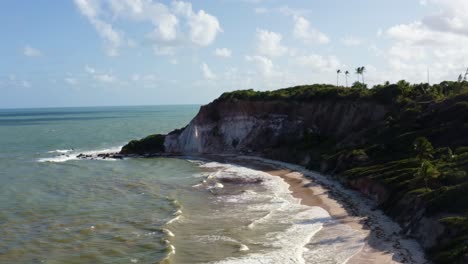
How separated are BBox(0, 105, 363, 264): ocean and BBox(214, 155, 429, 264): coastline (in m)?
0.95

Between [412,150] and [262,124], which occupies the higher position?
[262,124]

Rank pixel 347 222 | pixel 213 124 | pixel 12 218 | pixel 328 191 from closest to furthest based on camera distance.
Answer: pixel 347 222 → pixel 12 218 → pixel 328 191 → pixel 213 124

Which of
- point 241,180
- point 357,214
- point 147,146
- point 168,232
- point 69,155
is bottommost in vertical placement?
point 168,232

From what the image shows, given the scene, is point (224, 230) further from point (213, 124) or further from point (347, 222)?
point (213, 124)

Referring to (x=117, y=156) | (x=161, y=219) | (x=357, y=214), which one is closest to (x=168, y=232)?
(x=161, y=219)

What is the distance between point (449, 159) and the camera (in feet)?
127

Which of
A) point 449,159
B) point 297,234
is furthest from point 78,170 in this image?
point 449,159

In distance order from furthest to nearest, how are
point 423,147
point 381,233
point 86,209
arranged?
point 86,209
point 423,147
point 381,233

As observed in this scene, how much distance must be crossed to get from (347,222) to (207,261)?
12199 millimetres

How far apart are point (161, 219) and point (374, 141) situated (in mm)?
28667

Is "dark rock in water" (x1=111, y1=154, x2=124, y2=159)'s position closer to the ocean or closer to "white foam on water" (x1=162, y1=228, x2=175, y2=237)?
the ocean

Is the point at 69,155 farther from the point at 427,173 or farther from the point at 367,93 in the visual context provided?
the point at 427,173

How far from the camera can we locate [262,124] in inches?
2918

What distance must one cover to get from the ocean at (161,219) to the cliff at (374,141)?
17.2 feet
